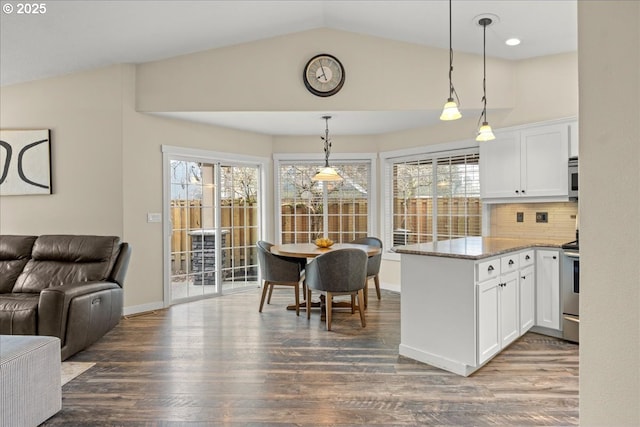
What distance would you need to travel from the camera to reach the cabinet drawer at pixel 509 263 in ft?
10.1

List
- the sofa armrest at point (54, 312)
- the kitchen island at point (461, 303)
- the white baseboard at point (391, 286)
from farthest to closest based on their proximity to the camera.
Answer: the white baseboard at point (391, 286), the sofa armrest at point (54, 312), the kitchen island at point (461, 303)

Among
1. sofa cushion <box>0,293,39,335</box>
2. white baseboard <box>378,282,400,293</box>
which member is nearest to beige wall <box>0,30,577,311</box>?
sofa cushion <box>0,293,39,335</box>

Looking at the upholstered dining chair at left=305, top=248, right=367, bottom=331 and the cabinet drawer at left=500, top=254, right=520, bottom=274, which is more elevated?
the cabinet drawer at left=500, top=254, right=520, bottom=274

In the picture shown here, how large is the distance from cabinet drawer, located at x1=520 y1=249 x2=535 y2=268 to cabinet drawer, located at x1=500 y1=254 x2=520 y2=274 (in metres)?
0.10

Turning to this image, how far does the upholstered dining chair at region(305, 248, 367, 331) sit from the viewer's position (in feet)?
12.6

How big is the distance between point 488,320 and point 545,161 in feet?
6.80

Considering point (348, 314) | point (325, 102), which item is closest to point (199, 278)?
point (348, 314)

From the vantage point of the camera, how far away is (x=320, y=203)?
6176 millimetres

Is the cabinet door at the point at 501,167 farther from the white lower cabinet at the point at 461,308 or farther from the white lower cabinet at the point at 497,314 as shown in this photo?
the white lower cabinet at the point at 497,314

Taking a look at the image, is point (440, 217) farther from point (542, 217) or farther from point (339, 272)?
point (339, 272)

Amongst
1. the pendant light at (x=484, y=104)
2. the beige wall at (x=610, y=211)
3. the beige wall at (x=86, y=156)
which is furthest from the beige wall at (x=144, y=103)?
the beige wall at (x=610, y=211)

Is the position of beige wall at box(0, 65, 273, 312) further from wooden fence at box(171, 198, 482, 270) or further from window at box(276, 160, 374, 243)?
window at box(276, 160, 374, 243)

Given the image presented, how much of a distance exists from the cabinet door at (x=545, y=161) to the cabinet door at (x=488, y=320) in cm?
159

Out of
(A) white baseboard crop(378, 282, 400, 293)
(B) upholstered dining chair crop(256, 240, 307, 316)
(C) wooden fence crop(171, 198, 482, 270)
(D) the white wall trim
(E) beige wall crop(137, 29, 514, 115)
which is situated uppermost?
(E) beige wall crop(137, 29, 514, 115)
